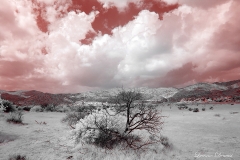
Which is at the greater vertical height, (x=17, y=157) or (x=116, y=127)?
(x=116, y=127)

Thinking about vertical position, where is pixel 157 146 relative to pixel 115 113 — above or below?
below

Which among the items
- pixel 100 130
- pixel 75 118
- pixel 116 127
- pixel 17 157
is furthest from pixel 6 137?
pixel 116 127

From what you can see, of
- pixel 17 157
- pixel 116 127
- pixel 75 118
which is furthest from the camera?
pixel 75 118

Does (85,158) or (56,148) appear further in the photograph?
(56,148)

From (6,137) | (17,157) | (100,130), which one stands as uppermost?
(100,130)

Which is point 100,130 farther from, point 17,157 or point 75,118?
point 75,118

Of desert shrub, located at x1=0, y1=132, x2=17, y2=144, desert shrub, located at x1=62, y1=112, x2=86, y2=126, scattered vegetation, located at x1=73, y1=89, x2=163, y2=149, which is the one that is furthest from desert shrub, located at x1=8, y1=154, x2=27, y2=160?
desert shrub, located at x1=62, y1=112, x2=86, y2=126

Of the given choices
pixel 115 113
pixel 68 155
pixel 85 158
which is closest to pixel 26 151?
pixel 68 155

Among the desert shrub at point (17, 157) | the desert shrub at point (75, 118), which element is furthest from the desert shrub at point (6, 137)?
the desert shrub at point (75, 118)

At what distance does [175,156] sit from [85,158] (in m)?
4.36

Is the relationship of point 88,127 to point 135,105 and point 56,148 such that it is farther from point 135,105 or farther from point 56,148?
point 135,105

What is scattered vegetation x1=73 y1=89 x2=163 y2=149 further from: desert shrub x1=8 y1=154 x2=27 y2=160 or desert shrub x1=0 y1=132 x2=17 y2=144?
desert shrub x1=0 y1=132 x2=17 y2=144

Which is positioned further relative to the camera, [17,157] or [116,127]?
[116,127]

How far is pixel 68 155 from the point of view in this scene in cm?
816
